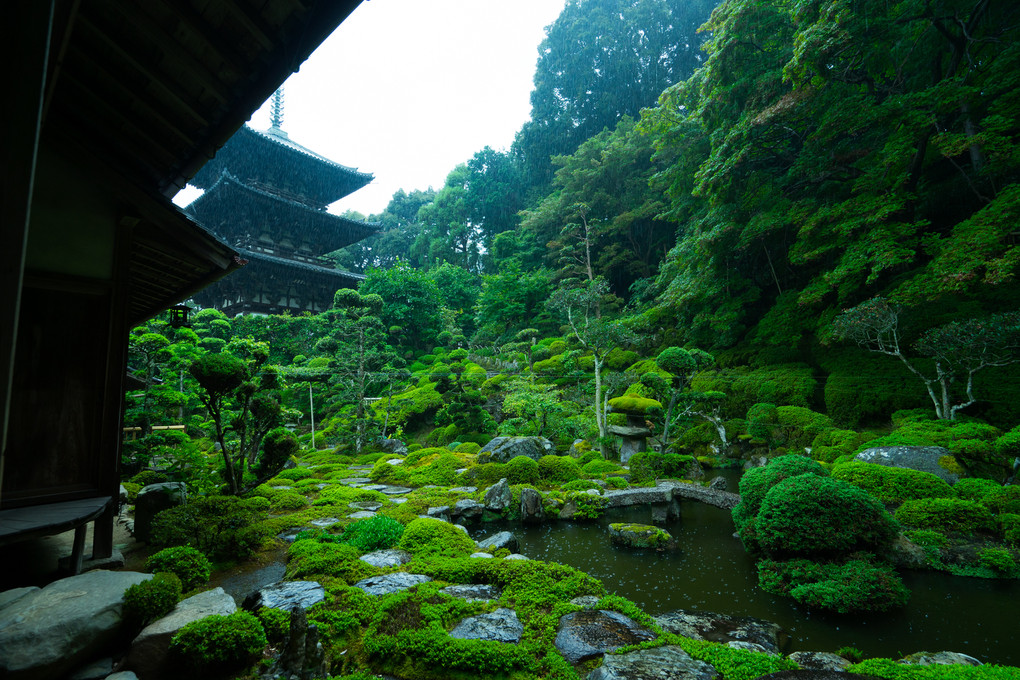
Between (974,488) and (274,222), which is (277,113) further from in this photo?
(974,488)

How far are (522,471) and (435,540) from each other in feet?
12.0

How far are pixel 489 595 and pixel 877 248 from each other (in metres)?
11.2

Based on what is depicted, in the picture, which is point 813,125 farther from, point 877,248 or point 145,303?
point 145,303

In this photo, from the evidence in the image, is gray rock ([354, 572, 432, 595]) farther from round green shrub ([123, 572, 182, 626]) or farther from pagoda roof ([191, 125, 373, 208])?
pagoda roof ([191, 125, 373, 208])

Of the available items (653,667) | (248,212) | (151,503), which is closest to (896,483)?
(653,667)

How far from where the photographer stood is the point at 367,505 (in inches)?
246

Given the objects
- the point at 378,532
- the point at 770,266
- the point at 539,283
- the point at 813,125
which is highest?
the point at 813,125

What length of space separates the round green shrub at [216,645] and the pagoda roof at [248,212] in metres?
20.5

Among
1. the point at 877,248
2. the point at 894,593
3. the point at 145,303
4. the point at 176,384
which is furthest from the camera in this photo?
the point at 176,384

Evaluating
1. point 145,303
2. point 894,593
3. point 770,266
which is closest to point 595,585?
point 894,593

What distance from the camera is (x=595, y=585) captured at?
11.6ft

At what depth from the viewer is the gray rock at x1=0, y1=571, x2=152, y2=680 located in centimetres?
189

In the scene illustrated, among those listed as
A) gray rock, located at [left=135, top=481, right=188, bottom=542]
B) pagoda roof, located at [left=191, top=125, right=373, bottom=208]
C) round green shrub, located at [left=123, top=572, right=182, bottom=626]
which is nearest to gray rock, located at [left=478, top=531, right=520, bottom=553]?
round green shrub, located at [left=123, top=572, right=182, bottom=626]

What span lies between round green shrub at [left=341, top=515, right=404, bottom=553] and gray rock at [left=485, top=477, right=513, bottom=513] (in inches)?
85.1
